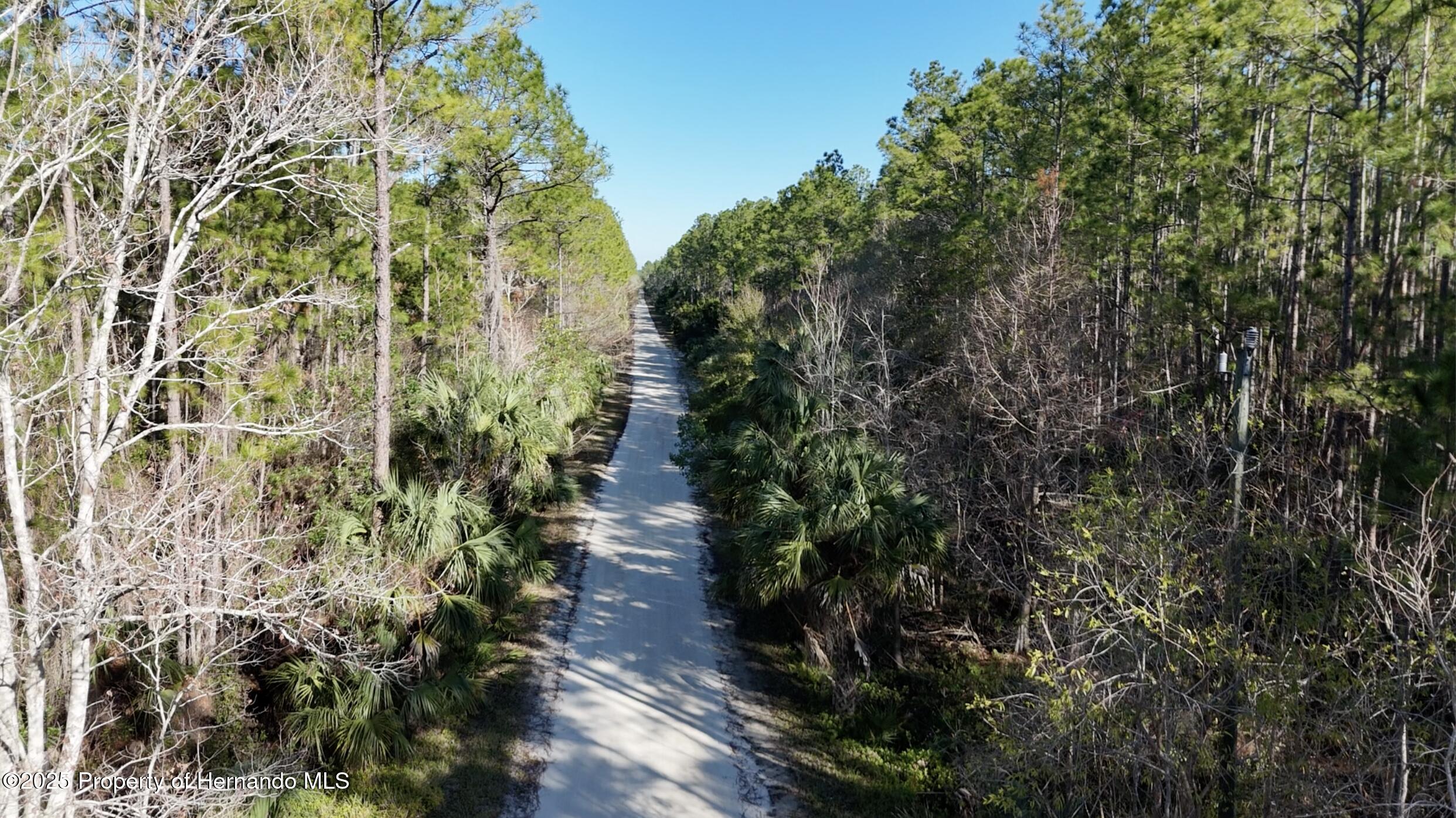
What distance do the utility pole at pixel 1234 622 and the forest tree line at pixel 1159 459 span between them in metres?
0.07

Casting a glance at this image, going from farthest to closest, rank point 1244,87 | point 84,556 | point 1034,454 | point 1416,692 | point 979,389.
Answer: point 1244,87, point 979,389, point 1034,454, point 1416,692, point 84,556

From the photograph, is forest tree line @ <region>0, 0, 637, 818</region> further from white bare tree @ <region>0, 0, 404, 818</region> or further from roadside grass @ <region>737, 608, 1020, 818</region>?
roadside grass @ <region>737, 608, 1020, 818</region>

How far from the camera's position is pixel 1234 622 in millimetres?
6980

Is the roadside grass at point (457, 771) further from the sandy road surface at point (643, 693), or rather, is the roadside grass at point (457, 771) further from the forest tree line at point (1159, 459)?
the forest tree line at point (1159, 459)

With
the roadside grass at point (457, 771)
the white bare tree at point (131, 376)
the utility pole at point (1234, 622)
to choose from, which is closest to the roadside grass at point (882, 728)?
the utility pole at point (1234, 622)

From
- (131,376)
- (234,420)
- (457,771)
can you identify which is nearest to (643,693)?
(457,771)

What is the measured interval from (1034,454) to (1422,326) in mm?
5533

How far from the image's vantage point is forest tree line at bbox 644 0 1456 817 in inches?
242

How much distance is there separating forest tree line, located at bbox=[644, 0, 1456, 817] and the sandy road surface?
5.27 ft

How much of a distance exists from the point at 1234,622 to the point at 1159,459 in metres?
3.57

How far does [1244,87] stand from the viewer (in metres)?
13.6

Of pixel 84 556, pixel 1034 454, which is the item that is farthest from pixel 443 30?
pixel 1034 454

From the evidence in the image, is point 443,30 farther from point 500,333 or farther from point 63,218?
point 500,333

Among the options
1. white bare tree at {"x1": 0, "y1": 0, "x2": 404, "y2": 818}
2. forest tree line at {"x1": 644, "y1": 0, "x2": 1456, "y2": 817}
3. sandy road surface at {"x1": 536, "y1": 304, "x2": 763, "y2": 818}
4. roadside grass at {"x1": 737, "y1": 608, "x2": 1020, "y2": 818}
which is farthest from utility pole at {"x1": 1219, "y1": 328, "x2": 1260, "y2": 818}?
white bare tree at {"x1": 0, "y1": 0, "x2": 404, "y2": 818}
